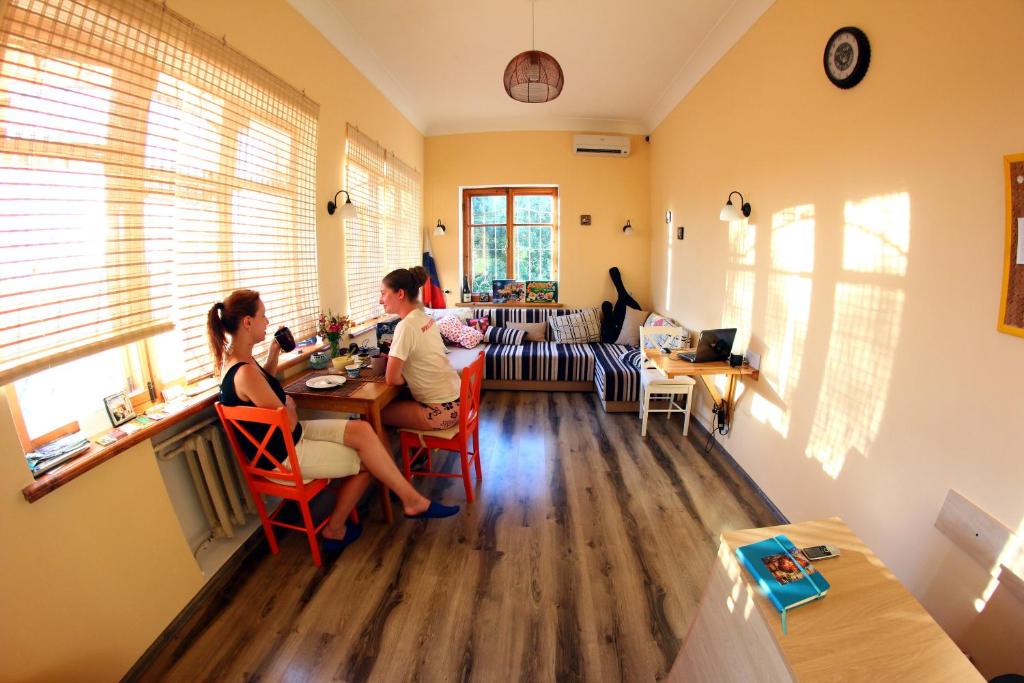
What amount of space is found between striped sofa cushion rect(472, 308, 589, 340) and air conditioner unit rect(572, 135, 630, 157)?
2016 millimetres

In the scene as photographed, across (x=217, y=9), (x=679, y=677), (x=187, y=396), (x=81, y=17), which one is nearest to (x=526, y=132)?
(x=217, y=9)

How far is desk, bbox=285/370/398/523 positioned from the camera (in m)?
2.17

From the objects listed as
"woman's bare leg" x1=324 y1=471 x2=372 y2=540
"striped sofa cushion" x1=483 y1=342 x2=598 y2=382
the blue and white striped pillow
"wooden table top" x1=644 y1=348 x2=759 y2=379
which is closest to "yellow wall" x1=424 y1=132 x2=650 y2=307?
the blue and white striped pillow

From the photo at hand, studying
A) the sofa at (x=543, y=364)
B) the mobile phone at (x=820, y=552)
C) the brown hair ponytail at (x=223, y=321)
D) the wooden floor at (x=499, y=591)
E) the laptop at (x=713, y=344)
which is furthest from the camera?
the sofa at (x=543, y=364)

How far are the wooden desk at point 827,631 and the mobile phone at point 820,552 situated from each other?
2 centimetres

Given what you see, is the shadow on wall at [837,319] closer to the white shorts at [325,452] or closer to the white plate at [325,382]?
the white shorts at [325,452]

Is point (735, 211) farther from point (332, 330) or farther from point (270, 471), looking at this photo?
point (270, 471)

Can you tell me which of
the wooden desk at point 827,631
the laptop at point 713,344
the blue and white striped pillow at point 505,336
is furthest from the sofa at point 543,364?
the wooden desk at point 827,631

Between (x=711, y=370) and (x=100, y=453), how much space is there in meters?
3.12

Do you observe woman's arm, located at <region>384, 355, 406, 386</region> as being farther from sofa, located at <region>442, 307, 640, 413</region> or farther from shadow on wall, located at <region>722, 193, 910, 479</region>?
shadow on wall, located at <region>722, 193, 910, 479</region>

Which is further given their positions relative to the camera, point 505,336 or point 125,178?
point 505,336

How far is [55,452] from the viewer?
1.34 meters

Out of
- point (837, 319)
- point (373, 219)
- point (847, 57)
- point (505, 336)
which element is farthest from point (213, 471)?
point (847, 57)

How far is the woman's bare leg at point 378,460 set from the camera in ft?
6.87
